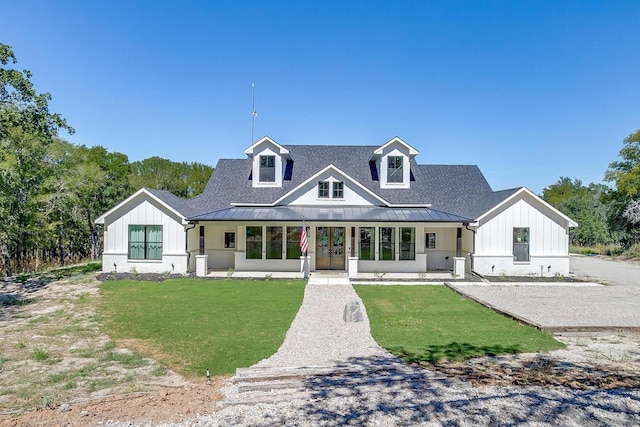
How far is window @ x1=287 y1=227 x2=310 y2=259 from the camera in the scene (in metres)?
19.7

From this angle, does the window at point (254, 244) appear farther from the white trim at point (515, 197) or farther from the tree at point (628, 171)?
the tree at point (628, 171)

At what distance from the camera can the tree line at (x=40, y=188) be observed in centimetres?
1603

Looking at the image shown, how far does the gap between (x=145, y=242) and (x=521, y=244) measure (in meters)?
19.1

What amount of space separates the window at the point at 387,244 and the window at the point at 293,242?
3.92 meters

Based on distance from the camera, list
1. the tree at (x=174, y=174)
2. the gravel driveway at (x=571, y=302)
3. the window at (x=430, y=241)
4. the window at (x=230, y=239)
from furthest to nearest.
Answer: the tree at (x=174, y=174), the window at (x=430, y=241), the window at (x=230, y=239), the gravel driveway at (x=571, y=302)

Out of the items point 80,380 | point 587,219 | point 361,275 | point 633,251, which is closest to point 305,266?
point 361,275

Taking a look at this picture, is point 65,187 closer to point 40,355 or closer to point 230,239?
point 230,239

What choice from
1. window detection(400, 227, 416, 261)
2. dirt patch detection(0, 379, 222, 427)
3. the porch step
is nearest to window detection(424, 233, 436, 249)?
window detection(400, 227, 416, 261)

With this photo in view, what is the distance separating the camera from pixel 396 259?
769 inches

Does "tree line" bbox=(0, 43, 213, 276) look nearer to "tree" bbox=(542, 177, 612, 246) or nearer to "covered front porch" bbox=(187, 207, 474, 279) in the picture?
"covered front porch" bbox=(187, 207, 474, 279)

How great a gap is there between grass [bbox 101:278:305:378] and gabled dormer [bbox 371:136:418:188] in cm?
841

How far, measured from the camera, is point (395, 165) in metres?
21.6

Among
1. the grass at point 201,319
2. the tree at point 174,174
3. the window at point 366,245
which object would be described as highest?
the tree at point 174,174

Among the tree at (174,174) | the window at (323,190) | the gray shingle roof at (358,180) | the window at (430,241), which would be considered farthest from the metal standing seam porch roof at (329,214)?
the tree at (174,174)
